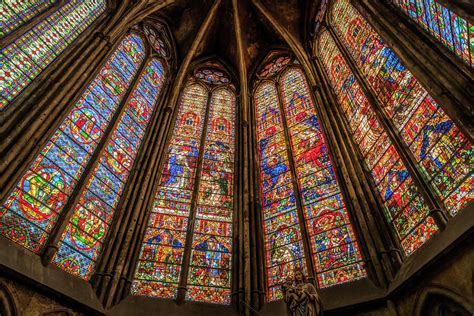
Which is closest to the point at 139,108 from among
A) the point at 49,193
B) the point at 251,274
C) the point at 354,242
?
the point at 49,193

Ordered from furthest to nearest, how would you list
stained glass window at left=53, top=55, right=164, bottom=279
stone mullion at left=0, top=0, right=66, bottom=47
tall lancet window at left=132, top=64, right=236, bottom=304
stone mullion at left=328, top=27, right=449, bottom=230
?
tall lancet window at left=132, top=64, right=236, bottom=304 < stone mullion at left=0, top=0, right=66, bottom=47 < stained glass window at left=53, top=55, right=164, bottom=279 < stone mullion at left=328, top=27, right=449, bottom=230

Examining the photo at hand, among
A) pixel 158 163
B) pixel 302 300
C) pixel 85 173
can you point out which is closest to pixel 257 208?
pixel 158 163

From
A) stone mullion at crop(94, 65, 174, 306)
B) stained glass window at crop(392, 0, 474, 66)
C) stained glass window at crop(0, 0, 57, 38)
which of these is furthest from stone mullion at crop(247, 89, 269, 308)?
stained glass window at crop(0, 0, 57, 38)

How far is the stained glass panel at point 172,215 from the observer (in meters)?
7.72

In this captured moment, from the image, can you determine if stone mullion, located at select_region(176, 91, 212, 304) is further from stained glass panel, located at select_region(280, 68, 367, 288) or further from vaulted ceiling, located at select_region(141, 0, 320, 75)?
vaulted ceiling, located at select_region(141, 0, 320, 75)

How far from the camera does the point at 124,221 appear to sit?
7.97m

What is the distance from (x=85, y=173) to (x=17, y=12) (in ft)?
11.9

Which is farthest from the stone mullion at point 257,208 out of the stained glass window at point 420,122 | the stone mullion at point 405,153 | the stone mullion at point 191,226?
the stained glass window at point 420,122

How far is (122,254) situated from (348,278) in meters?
4.44

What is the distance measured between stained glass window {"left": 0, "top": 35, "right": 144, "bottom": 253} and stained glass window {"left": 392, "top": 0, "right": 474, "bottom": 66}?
7167mm

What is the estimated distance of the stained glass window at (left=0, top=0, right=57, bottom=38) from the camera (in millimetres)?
7383

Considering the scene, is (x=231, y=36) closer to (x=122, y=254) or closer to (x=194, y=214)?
(x=194, y=214)

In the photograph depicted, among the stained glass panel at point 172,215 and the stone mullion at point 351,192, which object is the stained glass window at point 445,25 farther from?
the stained glass panel at point 172,215

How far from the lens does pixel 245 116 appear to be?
1152 cm
